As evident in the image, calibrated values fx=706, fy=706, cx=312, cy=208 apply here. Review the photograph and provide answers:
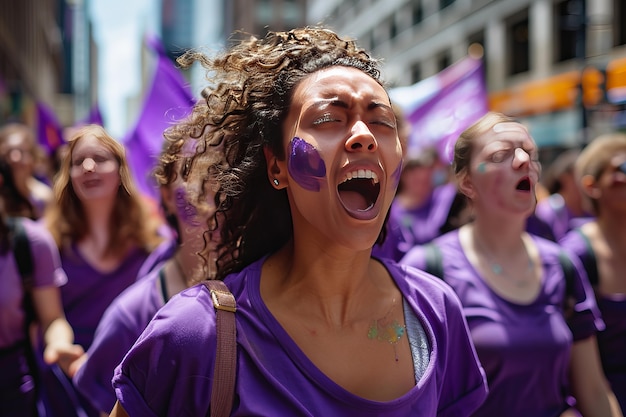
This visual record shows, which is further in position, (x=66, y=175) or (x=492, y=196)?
(x=66, y=175)

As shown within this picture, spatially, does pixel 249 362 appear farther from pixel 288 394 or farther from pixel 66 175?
pixel 66 175

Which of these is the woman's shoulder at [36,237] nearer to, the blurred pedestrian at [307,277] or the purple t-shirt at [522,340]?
the blurred pedestrian at [307,277]

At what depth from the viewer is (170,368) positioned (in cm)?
166

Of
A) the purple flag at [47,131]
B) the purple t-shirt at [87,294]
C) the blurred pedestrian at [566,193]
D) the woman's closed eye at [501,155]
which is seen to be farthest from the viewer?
the purple flag at [47,131]

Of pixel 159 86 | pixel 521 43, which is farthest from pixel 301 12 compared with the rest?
pixel 159 86

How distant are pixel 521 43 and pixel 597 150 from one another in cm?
2328

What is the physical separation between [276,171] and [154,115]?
376 cm

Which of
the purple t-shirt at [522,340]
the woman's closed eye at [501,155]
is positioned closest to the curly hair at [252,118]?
the woman's closed eye at [501,155]

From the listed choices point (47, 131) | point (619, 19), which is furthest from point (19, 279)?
point (619, 19)

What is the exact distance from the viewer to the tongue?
180 centimetres

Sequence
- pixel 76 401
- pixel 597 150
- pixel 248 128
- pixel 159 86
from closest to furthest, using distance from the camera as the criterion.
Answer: pixel 248 128 → pixel 76 401 → pixel 597 150 → pixel 159 86

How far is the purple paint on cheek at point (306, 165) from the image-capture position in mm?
1770

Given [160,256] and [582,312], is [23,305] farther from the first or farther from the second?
[582,312]

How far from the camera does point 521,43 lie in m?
25.4
